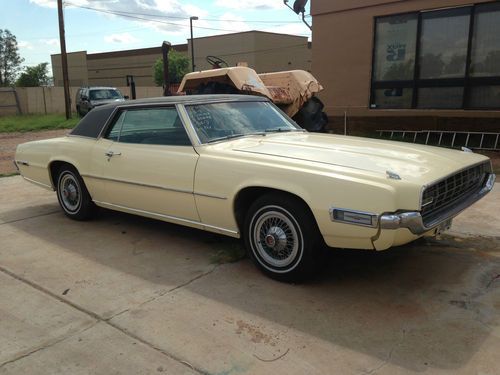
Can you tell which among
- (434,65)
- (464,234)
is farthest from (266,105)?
(434,65)

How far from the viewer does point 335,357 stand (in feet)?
9.18

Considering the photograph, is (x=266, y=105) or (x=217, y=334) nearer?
(x=217, y=334)

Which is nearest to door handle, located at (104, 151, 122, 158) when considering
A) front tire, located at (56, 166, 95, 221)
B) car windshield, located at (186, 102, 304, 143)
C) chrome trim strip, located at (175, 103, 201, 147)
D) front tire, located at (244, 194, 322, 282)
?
front tire, located at (56, 166, 95, 221)

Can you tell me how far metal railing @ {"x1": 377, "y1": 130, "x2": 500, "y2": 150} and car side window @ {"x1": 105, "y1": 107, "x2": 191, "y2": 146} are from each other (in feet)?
25.2

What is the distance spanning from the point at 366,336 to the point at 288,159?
4.58 ft

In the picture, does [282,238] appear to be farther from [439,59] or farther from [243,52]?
[243,52]

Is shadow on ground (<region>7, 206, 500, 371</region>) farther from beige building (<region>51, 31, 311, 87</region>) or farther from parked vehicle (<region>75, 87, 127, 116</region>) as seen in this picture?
beige building (<region>51, 31, 311, 87</region>)

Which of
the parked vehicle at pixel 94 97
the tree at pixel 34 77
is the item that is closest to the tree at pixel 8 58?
the tree at pixel 34 77

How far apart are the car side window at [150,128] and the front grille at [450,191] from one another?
6.85 ft

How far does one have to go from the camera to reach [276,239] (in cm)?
373

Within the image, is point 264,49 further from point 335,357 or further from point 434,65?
point 335,357

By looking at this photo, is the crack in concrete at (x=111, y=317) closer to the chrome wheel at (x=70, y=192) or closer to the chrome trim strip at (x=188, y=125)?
the chrome trim strip at (x=188, y=125)

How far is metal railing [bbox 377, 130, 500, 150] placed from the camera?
1027cm

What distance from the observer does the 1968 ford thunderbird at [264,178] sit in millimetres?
3219
